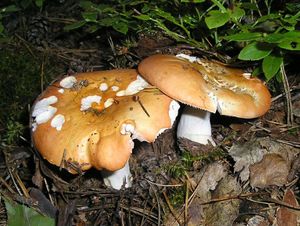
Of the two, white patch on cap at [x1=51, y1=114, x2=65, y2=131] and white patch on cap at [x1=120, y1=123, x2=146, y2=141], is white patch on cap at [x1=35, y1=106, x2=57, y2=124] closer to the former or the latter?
white patch on cap at [x1=51, y1=114, x2=65, y2=131]

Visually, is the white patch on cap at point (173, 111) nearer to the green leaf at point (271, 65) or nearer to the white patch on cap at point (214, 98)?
the white patch on cap at point (214, 98)

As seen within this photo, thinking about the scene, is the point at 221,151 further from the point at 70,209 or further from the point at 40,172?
the point at 40,172

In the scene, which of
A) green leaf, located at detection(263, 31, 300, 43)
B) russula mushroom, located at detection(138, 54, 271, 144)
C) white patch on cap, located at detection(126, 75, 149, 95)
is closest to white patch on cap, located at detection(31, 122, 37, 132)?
white patch on cap, located at detection(126, 75, 149, 95)

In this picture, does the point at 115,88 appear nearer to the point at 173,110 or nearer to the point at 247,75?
the point at 173,110

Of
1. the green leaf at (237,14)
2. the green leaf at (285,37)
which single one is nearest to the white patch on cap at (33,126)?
the green leaf at (237,14)

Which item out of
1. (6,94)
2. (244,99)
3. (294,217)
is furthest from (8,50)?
(294,217)
